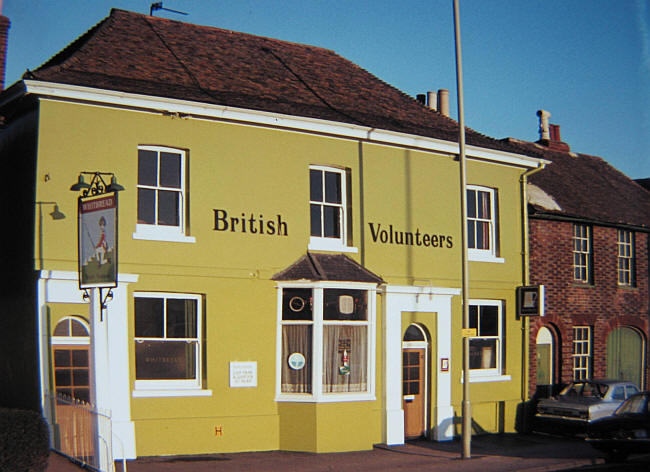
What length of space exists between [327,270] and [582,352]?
411 inches

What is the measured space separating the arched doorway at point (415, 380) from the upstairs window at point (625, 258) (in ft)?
30.1

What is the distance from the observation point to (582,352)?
2462cm

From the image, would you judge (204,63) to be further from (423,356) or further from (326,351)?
(423,356)

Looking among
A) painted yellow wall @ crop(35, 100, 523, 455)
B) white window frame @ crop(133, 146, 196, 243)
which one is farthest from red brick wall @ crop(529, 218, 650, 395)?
white window frame @ crop(133, 146, 196, 243)

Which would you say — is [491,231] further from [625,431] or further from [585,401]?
[625,431]

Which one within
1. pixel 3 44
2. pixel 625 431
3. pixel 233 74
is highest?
pixel 3 44

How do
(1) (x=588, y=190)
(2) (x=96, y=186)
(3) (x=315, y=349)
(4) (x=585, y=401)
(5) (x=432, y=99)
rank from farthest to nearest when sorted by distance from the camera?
(5) (x=432, y=99) → (1) (x=588, y=190) → (4) (x=585, y=401) → (3) (x=315, y=349) → (2) (x=96, y=186)

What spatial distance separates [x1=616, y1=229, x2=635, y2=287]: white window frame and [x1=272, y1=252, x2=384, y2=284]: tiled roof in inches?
423

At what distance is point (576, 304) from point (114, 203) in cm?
1587

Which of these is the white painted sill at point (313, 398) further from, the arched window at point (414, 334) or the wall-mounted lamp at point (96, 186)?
the wall-mounted lamp at point (96, 186)

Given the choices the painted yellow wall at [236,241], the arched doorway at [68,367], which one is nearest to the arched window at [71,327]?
the arched doorway at [68,367]

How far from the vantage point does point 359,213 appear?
19.3 metres

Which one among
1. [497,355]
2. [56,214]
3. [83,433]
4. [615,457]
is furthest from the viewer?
[497,355]

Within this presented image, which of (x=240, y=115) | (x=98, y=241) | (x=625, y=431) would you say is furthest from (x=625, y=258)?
(x=98, y=241)
